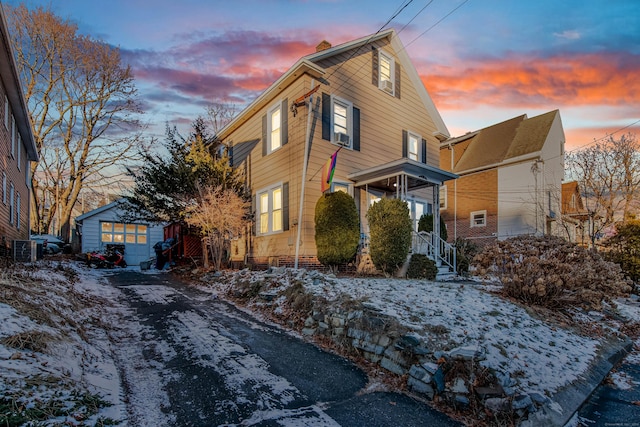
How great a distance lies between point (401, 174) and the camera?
1026 centimetres

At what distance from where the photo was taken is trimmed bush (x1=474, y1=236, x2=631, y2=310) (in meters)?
6.35

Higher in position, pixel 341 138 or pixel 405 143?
pixel 405 143

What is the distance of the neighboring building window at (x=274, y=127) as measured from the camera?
38.9 feet

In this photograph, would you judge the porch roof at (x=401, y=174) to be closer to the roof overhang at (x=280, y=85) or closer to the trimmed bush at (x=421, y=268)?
the trimmed bush at (x=421, y=268)

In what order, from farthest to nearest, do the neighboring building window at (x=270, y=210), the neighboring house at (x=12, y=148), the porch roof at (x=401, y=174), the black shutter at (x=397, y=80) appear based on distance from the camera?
the black shutter at (x=397, y=80) < the neighboring building window at (x=270, y=210) < the porch roof at (x=401, y=174) < the neighboring house at (x=12, y=148)

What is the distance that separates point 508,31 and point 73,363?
1201cm

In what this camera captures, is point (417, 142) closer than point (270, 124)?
No

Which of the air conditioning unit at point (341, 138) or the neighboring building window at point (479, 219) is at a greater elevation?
the air conditioning unit at point (341, 138)

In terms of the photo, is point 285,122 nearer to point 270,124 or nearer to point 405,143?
point 270,124

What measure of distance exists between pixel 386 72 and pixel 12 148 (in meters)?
13.8

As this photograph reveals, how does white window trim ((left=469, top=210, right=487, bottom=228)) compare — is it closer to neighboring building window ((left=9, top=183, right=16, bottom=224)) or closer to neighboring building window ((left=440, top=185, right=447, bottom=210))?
neighboring building window ((left=440, top=185, right=447, bottom=210))

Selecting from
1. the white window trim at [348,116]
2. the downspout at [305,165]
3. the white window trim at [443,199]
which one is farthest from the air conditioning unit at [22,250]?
the white window trim at [443,199]

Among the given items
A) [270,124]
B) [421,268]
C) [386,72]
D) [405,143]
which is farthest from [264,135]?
[421,268]

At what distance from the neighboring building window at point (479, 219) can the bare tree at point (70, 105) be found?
2100cm
